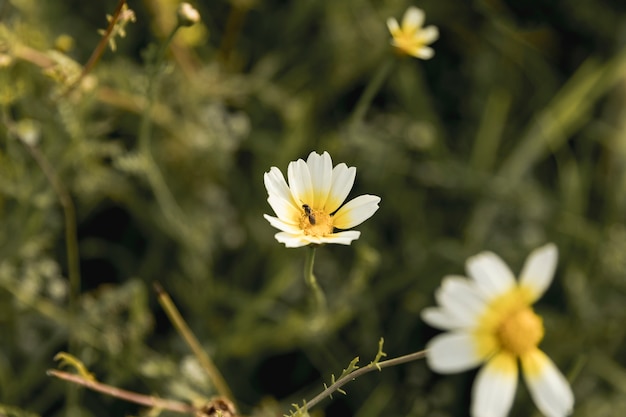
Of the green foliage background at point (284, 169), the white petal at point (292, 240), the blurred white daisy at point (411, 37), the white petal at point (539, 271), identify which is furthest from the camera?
the green foliage background at point (284, 169)

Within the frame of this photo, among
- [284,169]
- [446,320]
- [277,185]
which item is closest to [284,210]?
[277,185]

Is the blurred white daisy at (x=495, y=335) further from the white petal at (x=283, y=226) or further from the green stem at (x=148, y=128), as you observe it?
the green stem at (x=148, y=128)

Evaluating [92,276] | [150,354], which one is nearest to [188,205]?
[92,276]

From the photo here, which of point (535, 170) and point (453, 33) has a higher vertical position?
point (453, 33)

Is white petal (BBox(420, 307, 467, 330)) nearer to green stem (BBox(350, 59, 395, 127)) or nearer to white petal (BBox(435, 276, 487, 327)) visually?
white petal (BBox(435, 276, 487, 327))

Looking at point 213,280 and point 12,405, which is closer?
point 12,405

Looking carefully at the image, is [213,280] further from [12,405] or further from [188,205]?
[12,405]

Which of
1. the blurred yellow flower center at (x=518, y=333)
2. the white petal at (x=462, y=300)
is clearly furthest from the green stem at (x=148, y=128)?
the blurred yellow flower center at (x=518, y=333)

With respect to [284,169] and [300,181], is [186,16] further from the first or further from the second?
[284,169]
